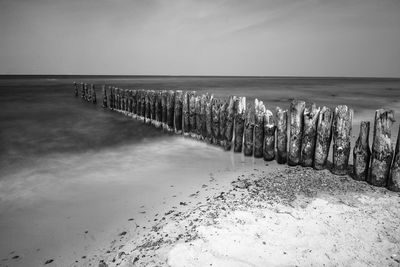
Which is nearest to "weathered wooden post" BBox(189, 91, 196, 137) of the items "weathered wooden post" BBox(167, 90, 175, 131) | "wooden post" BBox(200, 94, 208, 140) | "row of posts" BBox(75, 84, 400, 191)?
"row of posts" BBox(75, 84, 400, 191)

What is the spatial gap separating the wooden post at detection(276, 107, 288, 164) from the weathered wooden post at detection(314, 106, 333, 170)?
680 millimetres

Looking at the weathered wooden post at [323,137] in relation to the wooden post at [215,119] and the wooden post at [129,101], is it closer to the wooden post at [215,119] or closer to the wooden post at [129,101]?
the wooden post at [215,119]

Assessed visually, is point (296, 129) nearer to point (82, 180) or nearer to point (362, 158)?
point (362, 158)

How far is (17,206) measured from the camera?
167 inches

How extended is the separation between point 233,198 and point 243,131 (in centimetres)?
261

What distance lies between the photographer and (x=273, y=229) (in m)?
3.09

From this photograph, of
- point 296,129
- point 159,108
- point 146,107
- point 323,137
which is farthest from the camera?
point 146,107

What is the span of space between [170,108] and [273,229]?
21.2ft

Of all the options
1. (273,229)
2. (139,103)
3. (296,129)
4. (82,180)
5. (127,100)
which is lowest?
(82,180)

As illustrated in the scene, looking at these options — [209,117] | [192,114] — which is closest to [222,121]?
[209,117]

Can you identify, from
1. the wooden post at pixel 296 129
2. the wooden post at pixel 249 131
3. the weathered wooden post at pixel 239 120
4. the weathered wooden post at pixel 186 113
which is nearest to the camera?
the wooden post at pixel 296 129

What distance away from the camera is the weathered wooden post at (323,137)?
4809 mm

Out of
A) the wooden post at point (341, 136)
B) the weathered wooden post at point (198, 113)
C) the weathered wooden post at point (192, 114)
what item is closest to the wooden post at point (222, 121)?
the weathered wooden post at point (198, 113)

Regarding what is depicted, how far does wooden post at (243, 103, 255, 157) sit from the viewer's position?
5.99 metres
